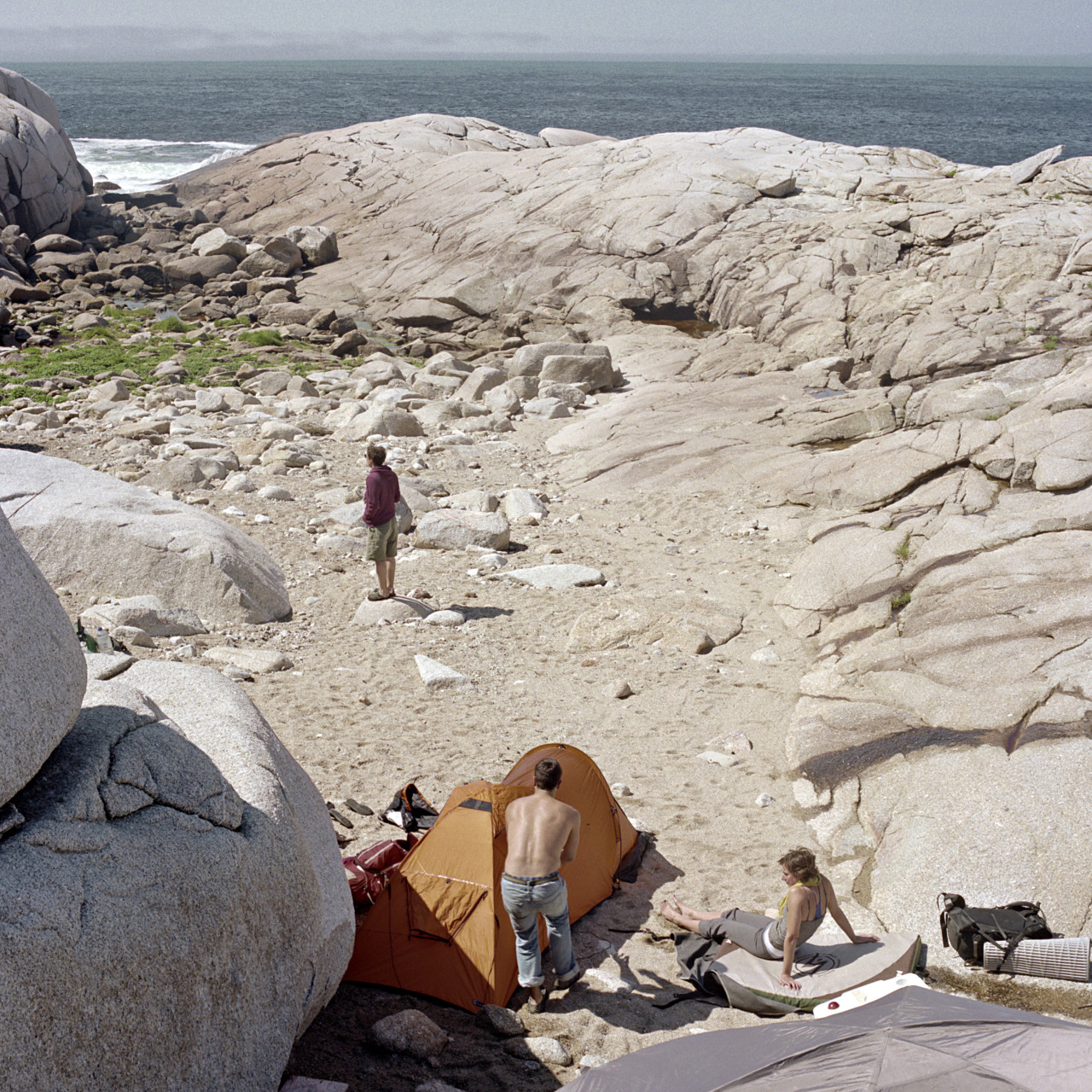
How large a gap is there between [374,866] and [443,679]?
3100mm

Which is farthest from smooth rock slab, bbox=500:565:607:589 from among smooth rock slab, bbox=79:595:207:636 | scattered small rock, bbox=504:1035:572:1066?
scattered small rock, bbox=504:1035:572:1066

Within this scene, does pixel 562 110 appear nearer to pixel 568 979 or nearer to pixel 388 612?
pixel 388 612

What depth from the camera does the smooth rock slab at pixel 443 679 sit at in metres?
9.12

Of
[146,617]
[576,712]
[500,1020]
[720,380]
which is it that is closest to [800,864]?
[500,1020]

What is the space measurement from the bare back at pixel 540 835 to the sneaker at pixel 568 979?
63 centimetres

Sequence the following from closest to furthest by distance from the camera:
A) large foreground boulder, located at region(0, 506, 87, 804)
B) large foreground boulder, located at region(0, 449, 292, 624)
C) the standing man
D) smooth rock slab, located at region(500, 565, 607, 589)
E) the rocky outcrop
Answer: large foreground boulder, located at region(0, 506, 87, 804), large foreground boulder, located at region(0, 449, 292, 624), the standing man, smooth rock slab, located at region(500, 565, 607, 589), the rocky outcrop

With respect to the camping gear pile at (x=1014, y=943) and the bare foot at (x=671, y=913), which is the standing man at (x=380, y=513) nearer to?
the bare foot at (x=671, y=913)

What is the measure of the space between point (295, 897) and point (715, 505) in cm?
992

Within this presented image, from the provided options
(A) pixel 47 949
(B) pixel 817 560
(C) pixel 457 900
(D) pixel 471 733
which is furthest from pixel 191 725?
(B) pixel 817 560

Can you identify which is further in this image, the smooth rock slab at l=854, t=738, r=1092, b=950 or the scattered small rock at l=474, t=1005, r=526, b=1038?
the smooth rock slab at l=854, t=738, r=1092, b=950

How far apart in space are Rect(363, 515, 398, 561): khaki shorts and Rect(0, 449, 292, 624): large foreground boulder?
3.69ft

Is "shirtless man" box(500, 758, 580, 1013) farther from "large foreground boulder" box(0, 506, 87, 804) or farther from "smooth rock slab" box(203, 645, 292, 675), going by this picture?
"smooth rock slab" box(203, 645, 292, 675)

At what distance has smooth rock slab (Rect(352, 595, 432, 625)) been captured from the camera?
411 inches

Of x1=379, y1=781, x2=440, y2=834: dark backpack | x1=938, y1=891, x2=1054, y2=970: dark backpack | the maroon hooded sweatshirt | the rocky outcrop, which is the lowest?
x1=379, y1=781, x2=440, y2=834: dark backpack
